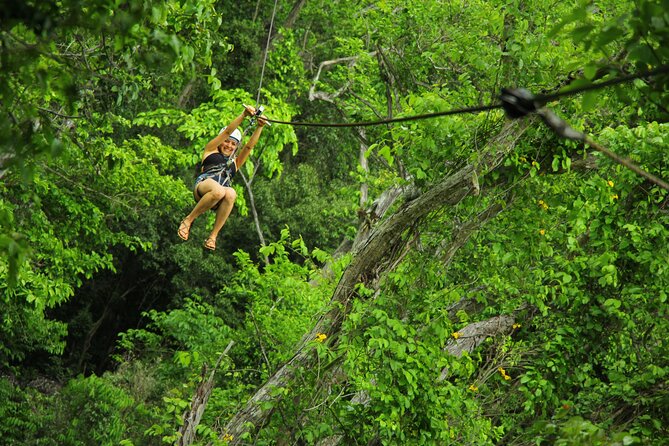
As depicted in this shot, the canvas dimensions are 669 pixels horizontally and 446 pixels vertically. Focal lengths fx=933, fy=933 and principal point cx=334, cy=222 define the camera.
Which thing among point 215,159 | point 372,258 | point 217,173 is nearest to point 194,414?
point 372,258

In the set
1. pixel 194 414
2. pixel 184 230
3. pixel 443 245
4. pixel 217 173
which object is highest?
pixel 217 173

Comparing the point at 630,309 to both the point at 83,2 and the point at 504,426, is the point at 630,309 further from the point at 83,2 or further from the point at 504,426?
the point at 83,2

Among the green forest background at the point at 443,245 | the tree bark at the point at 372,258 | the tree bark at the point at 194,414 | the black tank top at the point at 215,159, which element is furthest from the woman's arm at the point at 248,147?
the tree bark at the point at 194,414

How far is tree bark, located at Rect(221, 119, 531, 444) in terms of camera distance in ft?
20.0

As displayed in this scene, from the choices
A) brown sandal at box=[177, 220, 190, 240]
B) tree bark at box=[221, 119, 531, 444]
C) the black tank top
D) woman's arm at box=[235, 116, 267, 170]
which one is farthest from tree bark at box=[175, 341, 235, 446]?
woman's arm at box=[235, 116, 267, 170]

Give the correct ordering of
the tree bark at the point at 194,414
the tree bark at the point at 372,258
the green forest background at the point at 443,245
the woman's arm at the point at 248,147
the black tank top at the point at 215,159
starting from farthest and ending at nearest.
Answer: the black tank top at the point at 215,159
the woman's arm at the point at 248,147
the tree bark at the point at 194,414
the tree bark at the point at 372,258
the green forest background at the point at 443,245

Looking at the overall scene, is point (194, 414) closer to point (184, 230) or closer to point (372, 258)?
point (184, 230)

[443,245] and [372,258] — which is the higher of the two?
[372,258]

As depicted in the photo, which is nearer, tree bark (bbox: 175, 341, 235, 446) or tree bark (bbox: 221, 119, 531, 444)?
tree bark (bbox: 221, 119, 531, 444)

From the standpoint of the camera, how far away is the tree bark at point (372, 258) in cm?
610

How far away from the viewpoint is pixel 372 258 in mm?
6484

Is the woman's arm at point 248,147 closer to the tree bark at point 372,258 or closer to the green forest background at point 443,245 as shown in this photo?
the green forest background at point 443,245

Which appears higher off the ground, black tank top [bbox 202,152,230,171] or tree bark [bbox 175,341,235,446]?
black tank top [bbox 202,152,230,171]

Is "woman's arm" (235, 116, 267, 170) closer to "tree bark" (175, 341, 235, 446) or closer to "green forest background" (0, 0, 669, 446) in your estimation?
"green forest background" (0, 0, 669, 446)
